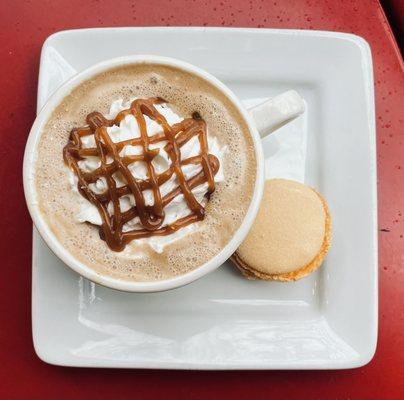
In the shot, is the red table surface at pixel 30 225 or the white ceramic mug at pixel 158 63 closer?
the white ceramic mug at pixel 158 63

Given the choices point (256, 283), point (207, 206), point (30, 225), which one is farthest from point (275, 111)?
point (30, 225)

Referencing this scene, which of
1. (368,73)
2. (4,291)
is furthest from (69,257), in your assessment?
(368,73)

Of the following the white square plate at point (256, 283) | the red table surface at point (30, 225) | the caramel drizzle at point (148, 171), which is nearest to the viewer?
the caramel drizzle at point (148, 171)

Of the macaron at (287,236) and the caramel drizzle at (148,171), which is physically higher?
the caramel drizzle at (148,171)

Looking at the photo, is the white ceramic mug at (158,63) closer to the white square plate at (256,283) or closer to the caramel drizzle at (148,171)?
the caramel drizzle at (148,171)

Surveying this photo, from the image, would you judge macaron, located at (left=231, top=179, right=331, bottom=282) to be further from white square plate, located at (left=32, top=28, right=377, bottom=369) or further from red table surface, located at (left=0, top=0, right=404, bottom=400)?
red table surface, located at (left=0, top=0, right=404, bottom=400)

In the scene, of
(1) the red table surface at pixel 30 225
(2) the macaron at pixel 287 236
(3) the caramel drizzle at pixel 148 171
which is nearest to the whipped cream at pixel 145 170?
(3) the caramel drizzle at pixel 148 171

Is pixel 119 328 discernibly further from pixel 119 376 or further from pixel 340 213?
pixel 340 213
